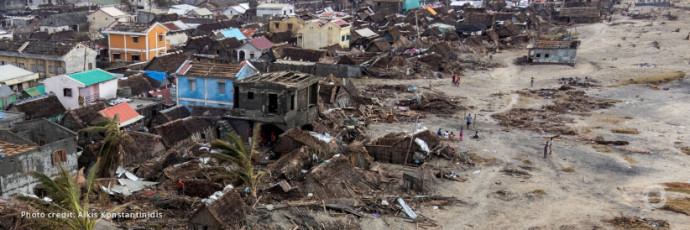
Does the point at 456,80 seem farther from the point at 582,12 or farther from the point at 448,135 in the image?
the point at 582,12

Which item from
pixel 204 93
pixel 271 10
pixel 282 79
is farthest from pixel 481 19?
pixel 204 93

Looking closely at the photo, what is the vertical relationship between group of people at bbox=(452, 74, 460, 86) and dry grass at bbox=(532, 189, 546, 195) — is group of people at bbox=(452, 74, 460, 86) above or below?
above

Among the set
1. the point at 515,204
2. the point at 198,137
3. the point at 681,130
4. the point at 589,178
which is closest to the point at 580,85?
the point at 681,130

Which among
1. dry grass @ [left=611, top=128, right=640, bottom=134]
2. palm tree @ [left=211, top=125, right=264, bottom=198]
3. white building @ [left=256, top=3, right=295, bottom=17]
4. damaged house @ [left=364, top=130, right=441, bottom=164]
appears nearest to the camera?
palm tree @ [left=211, top=125, right=264, bottom=198]

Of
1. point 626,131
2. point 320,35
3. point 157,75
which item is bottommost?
point 626,131

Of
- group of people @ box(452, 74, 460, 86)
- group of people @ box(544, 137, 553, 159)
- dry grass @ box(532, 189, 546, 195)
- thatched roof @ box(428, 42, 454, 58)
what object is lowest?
dry grass @ box(532, 189, 546, 195)

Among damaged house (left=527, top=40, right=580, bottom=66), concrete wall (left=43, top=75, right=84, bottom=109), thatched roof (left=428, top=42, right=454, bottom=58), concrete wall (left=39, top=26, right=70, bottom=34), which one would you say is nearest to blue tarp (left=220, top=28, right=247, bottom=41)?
thatched roof (left=428, top=42, right=454, bottom=58)

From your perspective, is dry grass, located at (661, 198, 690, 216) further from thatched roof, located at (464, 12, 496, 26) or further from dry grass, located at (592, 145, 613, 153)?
thatched roof, located at (464, 12, 496, 26)
